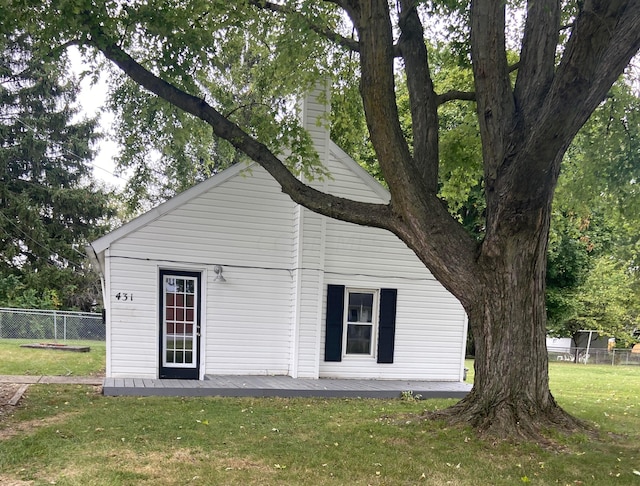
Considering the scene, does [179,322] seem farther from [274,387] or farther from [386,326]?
[386,326]

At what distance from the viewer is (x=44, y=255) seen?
808 inches

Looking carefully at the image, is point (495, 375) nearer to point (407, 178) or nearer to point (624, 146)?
point (407, 178)

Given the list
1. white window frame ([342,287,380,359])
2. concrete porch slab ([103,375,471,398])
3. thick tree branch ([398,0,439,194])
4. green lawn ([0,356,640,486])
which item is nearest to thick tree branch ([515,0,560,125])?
thick tree branch ([398,0,439,194])

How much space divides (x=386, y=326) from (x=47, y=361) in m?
8.18

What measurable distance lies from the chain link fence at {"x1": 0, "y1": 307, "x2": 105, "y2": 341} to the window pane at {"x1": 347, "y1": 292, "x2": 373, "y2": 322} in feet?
31.7

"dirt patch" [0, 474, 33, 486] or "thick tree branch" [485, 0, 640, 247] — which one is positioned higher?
"thick tree branch" [485, 0, 640, 247]

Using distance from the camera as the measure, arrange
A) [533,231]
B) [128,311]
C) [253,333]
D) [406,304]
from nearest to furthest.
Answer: [533,231], [128,311], [253,333], [406,304]

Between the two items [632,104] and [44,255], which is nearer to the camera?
[632,104]

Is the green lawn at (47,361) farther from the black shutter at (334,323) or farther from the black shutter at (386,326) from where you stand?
the black shutter at (386,326)

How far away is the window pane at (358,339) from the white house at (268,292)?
0.07 feet

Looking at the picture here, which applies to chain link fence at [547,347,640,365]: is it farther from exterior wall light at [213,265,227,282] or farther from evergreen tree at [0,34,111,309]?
evergreen tree at [0,34,111,309]

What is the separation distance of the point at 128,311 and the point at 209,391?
2.17m

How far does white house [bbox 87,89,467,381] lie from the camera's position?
8.17 m

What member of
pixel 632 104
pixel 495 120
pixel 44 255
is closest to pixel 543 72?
pixel 495 120
